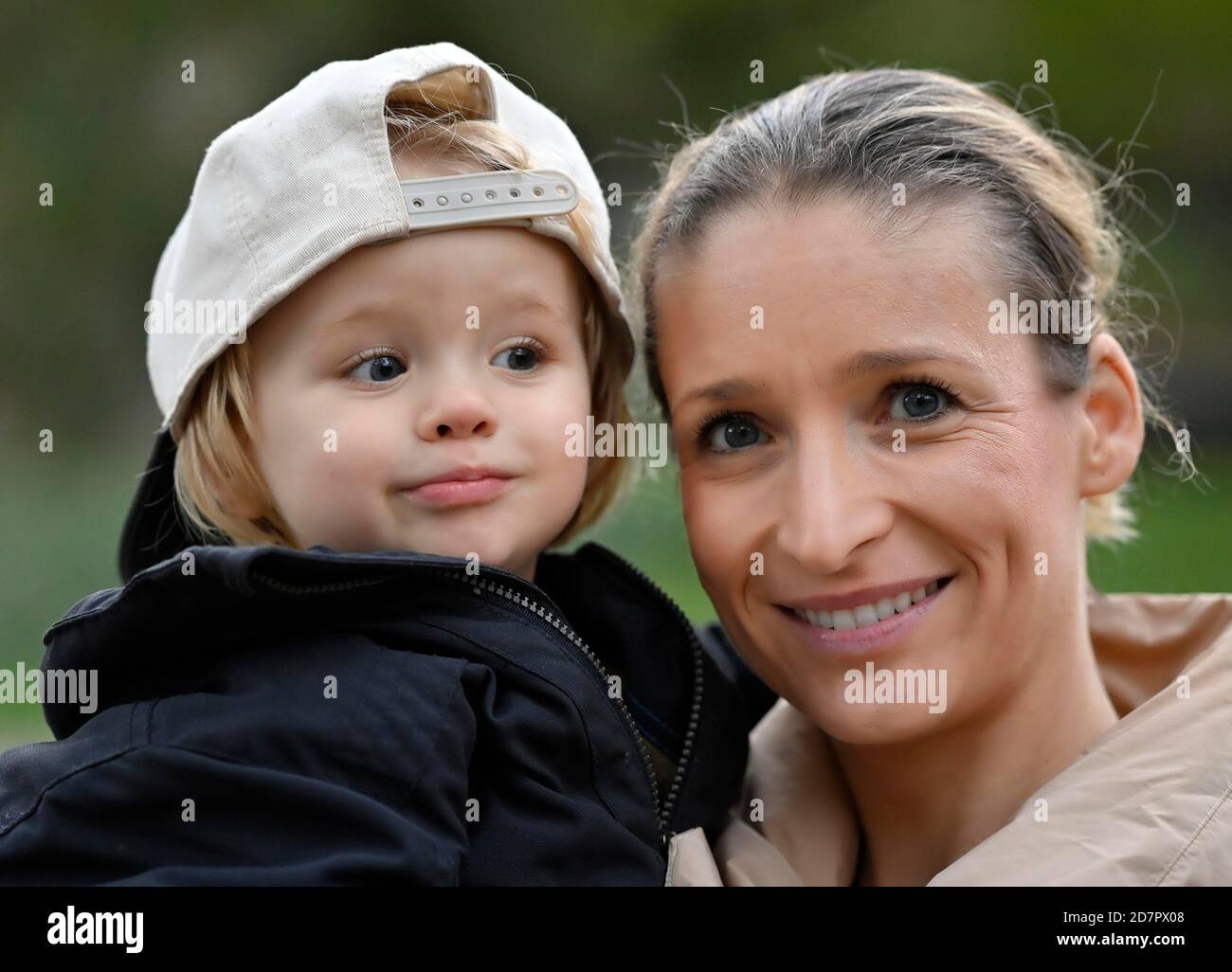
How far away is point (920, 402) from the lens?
2.06m

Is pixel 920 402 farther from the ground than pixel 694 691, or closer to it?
farther from the ground

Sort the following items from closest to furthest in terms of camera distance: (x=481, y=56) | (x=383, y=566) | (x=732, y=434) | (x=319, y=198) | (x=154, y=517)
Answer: (x=383, y=566), (x=319, y=198), (x=732, y=434), (x=154, y=517), (x=481, y=56)

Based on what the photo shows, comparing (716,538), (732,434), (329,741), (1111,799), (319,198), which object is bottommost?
(1111,799)

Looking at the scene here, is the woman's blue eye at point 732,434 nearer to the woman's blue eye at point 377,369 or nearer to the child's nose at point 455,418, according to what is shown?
the child's nose at point 455,418

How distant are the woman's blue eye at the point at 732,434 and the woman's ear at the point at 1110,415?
52 centimetres

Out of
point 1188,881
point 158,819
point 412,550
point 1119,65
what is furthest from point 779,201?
point 1119,65

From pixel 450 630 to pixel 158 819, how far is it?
42cm

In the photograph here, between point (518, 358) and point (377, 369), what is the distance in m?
0.22

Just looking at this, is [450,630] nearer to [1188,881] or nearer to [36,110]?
[1188,881]

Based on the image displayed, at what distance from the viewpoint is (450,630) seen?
6.09 feet

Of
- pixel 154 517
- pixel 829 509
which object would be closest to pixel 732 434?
pixel 829 509

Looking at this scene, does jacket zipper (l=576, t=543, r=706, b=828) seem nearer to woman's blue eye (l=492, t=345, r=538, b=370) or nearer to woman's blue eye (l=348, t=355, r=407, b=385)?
woman's blue eye (l=492, t=345, r=538, b=370)

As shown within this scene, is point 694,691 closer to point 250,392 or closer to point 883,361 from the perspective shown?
point 883,361

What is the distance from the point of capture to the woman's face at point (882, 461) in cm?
203
